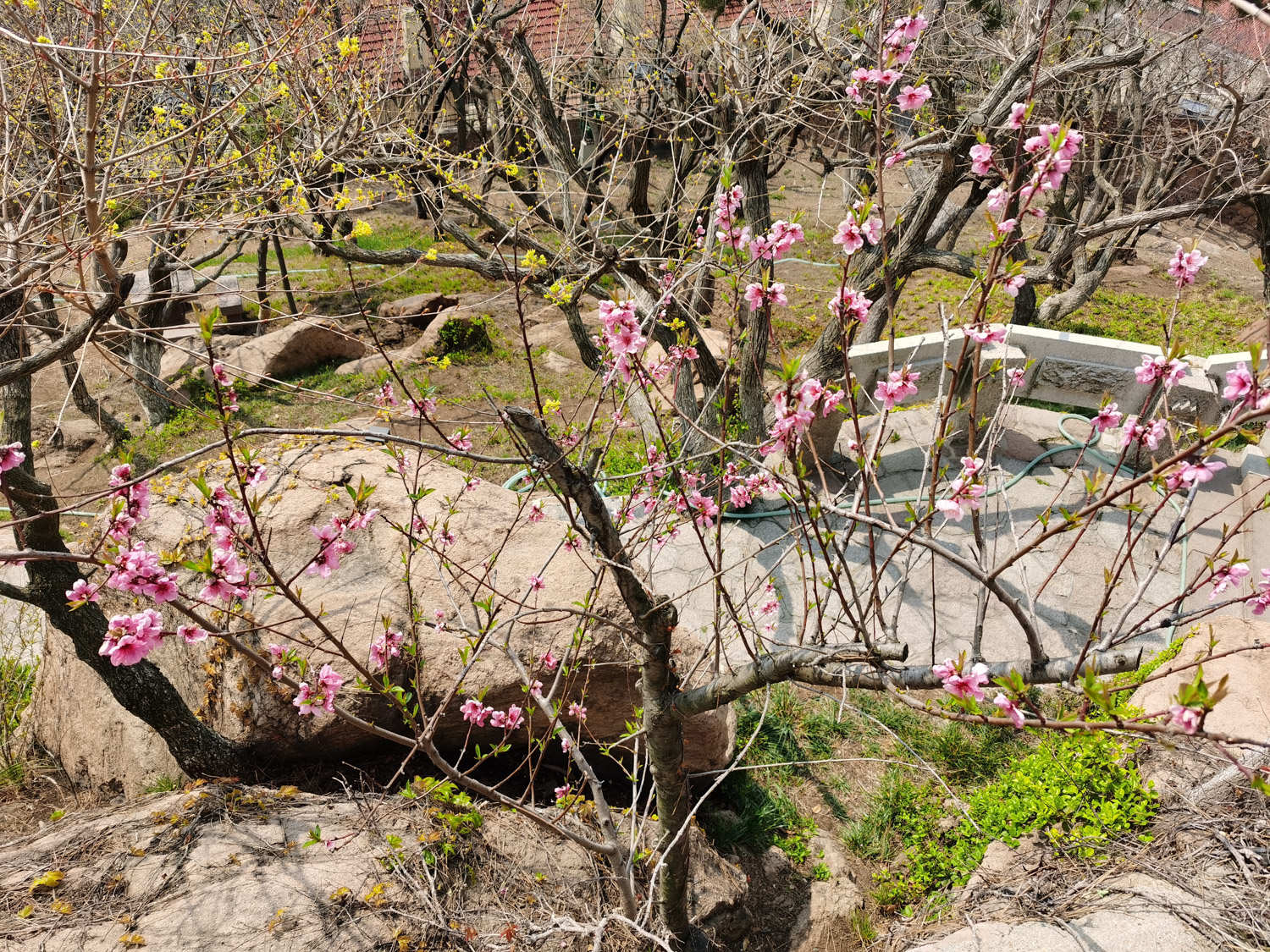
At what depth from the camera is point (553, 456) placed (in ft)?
7.32

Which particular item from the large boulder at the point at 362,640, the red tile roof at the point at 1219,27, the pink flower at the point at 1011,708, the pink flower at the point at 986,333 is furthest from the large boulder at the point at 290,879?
the red tile roof at the point at 1219,27

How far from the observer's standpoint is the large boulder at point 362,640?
3.72 meters

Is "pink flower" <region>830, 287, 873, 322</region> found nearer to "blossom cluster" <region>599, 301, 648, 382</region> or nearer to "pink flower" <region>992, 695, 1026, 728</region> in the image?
"blossom cluster" <region>599, 301, 648, 382</region>

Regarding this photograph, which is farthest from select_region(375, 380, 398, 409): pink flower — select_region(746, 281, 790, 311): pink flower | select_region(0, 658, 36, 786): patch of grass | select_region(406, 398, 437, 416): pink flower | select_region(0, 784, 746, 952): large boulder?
select_region(0, 658, 36, 786): patch of grass

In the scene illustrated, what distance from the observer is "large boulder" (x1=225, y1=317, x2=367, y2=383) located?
359 inches

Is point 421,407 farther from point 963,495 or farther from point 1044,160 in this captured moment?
point 1044,160

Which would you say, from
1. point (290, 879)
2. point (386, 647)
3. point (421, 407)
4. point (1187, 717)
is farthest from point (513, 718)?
point (1187, 717)

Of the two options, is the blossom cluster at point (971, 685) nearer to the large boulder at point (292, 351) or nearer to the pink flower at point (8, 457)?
the pink flower at point (8, 457)

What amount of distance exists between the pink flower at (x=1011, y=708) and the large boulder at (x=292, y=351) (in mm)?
8482

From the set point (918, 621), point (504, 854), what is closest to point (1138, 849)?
point (918, 621)

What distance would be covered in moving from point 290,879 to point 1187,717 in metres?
3.01

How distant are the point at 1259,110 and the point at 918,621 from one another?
787cm

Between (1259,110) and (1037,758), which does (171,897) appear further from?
(1259,110)

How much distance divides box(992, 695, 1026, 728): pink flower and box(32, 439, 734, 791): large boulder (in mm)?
2002
